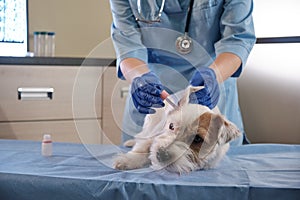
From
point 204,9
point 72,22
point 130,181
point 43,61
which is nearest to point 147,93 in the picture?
point 130,181

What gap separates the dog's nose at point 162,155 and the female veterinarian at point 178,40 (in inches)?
7.9

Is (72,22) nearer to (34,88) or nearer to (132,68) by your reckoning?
(34,88)

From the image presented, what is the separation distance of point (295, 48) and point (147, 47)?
80 centimetres

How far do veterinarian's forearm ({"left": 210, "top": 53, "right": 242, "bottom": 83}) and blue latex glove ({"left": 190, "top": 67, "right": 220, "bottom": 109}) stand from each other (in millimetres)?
145

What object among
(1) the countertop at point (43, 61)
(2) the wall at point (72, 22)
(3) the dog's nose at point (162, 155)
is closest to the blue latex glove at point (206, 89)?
(3) the dog's nose at point (162, 155)

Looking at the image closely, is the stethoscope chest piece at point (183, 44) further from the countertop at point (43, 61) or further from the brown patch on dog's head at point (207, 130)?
the countertop at point (43, 61)

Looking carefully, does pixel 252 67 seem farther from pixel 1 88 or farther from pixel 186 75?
pixel 1 88

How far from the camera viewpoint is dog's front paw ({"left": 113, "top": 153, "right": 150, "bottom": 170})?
0.84 m

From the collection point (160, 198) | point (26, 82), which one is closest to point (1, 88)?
point (26, 82)

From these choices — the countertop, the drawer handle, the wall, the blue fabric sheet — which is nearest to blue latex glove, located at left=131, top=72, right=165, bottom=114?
the blue fabric sheet

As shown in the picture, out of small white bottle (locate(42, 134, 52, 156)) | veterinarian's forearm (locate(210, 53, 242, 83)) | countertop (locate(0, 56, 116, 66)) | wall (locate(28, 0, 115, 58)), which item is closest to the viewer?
small white bottle (locate(42, 134, 52, 156))

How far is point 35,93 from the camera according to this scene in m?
1.97

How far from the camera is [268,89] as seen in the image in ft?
6.07

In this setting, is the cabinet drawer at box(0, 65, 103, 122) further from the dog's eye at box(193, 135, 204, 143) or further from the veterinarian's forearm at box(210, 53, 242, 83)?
the dog's eye at box(193, 135, 204, 143)
